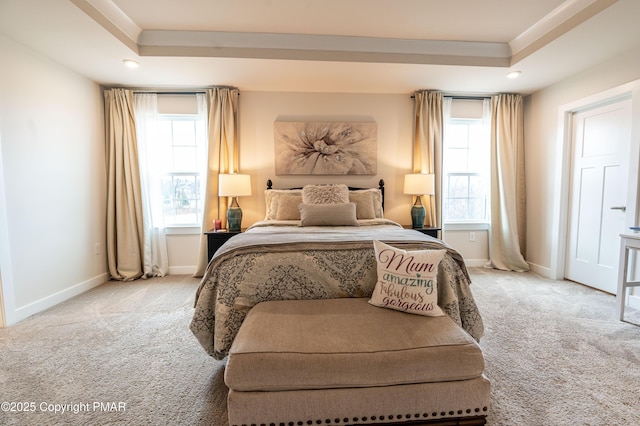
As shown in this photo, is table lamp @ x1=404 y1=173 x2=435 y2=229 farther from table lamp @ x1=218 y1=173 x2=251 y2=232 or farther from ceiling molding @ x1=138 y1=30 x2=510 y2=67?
table lamp @ x1=218 y1=173 x2=251 y2=232

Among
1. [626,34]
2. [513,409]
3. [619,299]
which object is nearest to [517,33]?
[626,34]

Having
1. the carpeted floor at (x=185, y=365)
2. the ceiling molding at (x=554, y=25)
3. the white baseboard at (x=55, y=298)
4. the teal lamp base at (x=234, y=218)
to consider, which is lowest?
the carpeted floor at (x=185, y=365)

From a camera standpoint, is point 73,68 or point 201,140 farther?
point 201,140

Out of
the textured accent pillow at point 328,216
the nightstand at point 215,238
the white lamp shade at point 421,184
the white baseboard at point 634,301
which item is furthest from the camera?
the white lamp shade at point 421,184

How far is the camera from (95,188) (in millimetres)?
3270

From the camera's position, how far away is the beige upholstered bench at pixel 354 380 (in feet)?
3.59

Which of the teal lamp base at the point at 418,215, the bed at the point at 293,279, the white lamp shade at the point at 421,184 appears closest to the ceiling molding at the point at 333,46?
the white lamp shade at the point at 421,184

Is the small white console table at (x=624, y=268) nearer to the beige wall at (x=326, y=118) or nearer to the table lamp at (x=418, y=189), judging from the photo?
the table lamp at (x=418, y=189)

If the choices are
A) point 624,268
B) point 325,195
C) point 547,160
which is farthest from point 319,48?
point 624,268

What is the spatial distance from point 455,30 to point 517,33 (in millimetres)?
630

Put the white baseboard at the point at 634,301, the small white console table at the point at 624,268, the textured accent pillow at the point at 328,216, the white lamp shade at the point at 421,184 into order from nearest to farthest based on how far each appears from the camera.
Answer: the small white console table at the point at 624,268 < the white baseboard at the point at 634,301 < the textured accent pillow at the point at 328,216 < the white lamp shade at the point at 421,184

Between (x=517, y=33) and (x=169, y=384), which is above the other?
(x=517, y=33)

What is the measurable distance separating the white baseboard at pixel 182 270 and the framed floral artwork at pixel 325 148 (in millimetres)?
1740

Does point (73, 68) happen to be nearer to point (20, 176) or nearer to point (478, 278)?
point (20, 176)
